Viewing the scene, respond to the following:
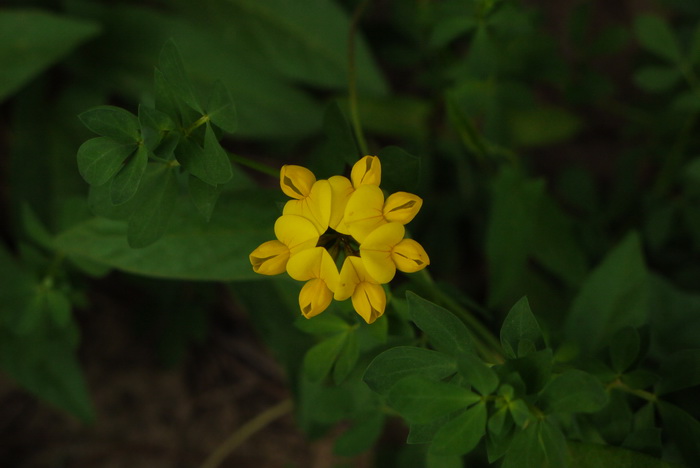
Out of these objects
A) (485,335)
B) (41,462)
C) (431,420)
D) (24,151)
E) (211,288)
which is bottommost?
(41,462)

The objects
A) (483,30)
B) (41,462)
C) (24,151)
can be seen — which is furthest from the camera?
(41,462)

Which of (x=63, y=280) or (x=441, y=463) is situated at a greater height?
(x=441, y=463)

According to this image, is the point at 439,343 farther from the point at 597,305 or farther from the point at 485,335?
the point at 597,305

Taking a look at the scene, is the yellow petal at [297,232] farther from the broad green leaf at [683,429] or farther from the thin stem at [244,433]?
the thin stem at [244,433]

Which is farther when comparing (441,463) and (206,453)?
(206,453)

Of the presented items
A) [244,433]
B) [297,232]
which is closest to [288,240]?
[297,232]

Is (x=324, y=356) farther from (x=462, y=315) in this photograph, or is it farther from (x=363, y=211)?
(x=363, y=211)

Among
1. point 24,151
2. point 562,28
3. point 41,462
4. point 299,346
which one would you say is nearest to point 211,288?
point 299,346

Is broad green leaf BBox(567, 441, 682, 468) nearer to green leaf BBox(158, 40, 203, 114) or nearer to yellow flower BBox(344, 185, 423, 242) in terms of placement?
yellow flower BBox(344, 185, 423, 242)
